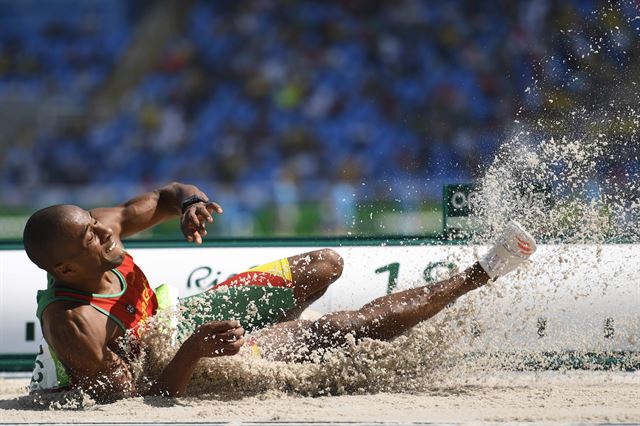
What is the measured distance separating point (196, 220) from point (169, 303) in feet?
1.77

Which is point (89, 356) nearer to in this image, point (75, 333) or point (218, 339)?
point (75, 333)

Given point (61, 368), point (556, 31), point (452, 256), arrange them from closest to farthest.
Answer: point (61, 368) < point (452, 256) < point (556, 31)

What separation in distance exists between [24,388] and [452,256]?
2467mm

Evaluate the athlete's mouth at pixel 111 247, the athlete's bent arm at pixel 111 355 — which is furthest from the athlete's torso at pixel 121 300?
the athlete's mouth at pixel 111 247

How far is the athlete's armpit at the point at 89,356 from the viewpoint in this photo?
13.7 ft

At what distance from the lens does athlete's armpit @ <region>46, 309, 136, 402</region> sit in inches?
164

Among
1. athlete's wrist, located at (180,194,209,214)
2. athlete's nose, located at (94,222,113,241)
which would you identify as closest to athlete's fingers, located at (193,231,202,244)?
athlete's wrist, located at (180,194,209,214)

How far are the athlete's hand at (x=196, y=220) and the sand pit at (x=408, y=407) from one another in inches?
29.1

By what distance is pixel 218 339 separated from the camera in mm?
4121

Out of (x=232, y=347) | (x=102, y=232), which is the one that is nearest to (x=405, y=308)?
(x=232, y=347)

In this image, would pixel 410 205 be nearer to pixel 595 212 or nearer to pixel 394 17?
pixel 595 212

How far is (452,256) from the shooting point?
18.6ft

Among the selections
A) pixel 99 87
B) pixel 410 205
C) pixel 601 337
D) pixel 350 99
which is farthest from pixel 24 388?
pixel 99 87

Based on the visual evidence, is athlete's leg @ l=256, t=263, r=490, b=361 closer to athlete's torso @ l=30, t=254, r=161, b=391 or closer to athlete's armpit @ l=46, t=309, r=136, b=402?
athlete's torso @ l=30, t=254, r=161, b=391
